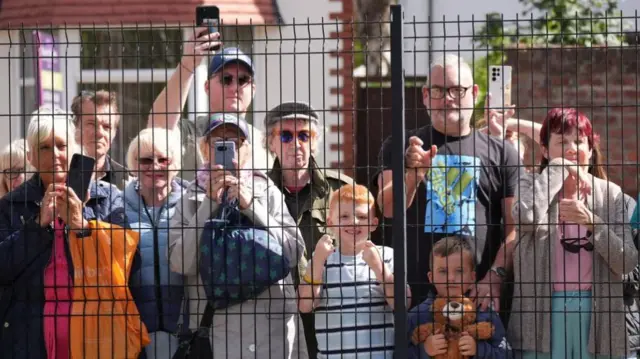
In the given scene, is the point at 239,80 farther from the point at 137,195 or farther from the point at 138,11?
the point at 138,11

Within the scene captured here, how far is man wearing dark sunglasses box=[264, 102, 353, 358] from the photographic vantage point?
719cm

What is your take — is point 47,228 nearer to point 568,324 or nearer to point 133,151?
point 133,151

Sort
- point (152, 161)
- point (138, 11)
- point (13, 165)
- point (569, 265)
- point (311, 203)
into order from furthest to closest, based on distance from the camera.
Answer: point (138, 11) < point (13, 165) < point (311, 203) < point (152, 161) < point (569, 265)

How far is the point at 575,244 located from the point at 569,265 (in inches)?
4.8

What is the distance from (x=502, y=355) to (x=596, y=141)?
4.26 feet

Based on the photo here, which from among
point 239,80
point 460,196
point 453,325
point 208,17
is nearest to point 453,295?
point 453,325

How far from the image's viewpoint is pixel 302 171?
7.32 metres

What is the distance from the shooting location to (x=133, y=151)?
728 cm

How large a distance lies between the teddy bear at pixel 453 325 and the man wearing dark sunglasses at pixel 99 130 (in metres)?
1.84

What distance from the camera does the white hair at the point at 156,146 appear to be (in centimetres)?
716

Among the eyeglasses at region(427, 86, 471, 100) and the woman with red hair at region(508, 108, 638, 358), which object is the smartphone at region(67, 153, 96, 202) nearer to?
the eyeglasses at region(427, 86, 471, 100)

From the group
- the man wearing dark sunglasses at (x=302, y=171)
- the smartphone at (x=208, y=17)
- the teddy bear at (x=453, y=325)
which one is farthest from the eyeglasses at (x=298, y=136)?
the teddy bear at (x=453, y=325)

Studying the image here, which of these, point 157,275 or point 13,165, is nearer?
Result: point 157,275

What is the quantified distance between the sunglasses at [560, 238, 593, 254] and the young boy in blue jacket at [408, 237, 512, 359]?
49 cm
